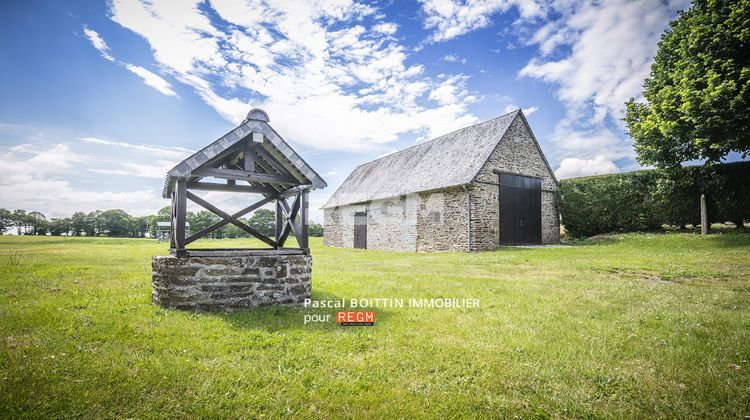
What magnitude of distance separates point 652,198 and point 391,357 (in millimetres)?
21114

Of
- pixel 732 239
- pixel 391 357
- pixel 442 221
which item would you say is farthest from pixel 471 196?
pixel 391 357

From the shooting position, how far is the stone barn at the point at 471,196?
17734mm

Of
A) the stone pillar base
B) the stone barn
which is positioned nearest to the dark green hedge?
the stone barn

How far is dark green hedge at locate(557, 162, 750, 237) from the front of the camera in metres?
16.3

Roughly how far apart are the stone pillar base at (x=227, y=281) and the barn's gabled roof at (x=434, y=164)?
12477mm

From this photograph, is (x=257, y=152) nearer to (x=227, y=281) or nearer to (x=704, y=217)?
(x=227, y=281)

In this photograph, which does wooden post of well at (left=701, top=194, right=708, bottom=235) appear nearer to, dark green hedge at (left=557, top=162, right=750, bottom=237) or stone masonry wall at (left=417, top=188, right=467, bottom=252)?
dark green hedge at (left=557, top=162, right=750, bottom=237)

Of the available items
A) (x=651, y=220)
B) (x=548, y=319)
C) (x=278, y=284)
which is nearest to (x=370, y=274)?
(x=278, y=284)

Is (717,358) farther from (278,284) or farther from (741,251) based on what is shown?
(741,251)

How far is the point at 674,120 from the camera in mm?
15078

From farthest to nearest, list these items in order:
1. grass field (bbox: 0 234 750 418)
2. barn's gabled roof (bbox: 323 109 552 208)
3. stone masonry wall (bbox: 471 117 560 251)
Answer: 1. barn's gabled roof (bbox: 323 109 552 208)
2. stone masonry wall (bbox: 471 117 560 251)
3. grass field (bbox: 0 234 750 418)

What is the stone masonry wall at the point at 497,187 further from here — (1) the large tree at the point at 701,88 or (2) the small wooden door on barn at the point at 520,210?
(1) the large tree at the point at 701,88

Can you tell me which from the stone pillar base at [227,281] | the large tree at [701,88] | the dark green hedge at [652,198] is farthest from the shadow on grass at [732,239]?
the stone pillar base at [227,281]

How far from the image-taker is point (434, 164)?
21.6m
